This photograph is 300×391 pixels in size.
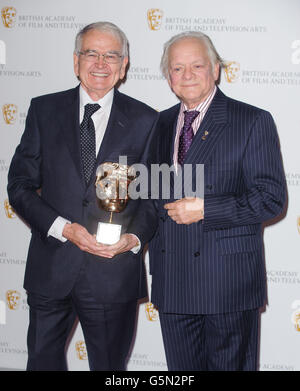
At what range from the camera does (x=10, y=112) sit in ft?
11.0

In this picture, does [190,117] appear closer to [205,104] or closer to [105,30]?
[205,104]

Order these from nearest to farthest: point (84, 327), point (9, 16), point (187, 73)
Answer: point (187, 73) < point (84, 327) < point (9, 16)

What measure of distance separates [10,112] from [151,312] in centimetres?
165

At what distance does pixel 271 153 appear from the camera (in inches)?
85.3

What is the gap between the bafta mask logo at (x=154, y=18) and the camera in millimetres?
3129

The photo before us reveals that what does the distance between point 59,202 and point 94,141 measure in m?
0.32

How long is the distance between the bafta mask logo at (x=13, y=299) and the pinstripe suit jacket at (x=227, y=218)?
5.11ft

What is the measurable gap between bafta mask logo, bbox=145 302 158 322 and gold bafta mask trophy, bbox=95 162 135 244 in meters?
1.34

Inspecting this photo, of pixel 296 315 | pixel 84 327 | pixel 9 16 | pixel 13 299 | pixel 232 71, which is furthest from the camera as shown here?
pixel 13 299

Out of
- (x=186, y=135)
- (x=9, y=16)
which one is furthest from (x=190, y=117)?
(x=9, y=16)

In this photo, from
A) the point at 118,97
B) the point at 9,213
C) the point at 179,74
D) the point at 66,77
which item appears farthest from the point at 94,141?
the point at 9,213

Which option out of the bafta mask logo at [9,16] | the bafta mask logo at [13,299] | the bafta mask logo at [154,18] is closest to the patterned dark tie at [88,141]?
the bafta mask logo at [154,18]

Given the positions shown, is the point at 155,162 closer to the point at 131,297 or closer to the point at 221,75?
the point at 131,297

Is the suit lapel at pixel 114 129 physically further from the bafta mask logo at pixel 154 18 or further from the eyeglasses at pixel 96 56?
the bafta mask logo at pixel 154 18
